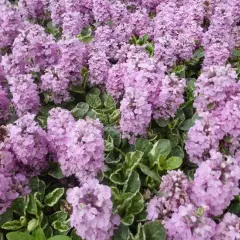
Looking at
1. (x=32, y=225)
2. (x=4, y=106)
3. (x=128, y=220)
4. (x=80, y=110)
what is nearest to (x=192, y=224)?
(x=128, y=220)

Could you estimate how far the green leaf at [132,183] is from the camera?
7.75 feet

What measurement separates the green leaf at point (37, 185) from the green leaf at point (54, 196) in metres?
0.07

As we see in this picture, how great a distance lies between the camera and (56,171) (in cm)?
253

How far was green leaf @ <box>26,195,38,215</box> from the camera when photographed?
7.57 feet

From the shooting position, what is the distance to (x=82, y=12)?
4.00 m

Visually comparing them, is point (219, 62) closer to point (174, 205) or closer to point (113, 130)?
point (113, 130)

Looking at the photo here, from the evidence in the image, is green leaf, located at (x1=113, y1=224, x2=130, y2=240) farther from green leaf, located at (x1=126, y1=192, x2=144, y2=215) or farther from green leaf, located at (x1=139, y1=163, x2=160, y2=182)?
green leaf, located at (x1=139, y1=163, x2=160, y2=182)

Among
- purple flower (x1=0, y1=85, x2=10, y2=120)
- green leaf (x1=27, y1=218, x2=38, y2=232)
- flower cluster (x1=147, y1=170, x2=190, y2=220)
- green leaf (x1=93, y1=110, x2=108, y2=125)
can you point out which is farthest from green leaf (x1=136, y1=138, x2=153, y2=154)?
purple flower (x1=0, y1=85, x2=10, y2=120)

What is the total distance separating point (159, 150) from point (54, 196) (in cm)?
75

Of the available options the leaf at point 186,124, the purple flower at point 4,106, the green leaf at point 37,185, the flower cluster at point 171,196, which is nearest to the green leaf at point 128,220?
the flower cluster at point 171,196

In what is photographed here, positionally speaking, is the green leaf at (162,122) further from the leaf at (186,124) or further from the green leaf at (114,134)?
the green leaf at (114,134)

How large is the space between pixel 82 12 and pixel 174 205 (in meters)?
2.63

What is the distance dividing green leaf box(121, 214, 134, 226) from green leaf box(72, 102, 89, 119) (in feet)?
3.22

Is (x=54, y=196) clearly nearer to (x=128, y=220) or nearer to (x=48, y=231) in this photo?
(x=48, y=231)
